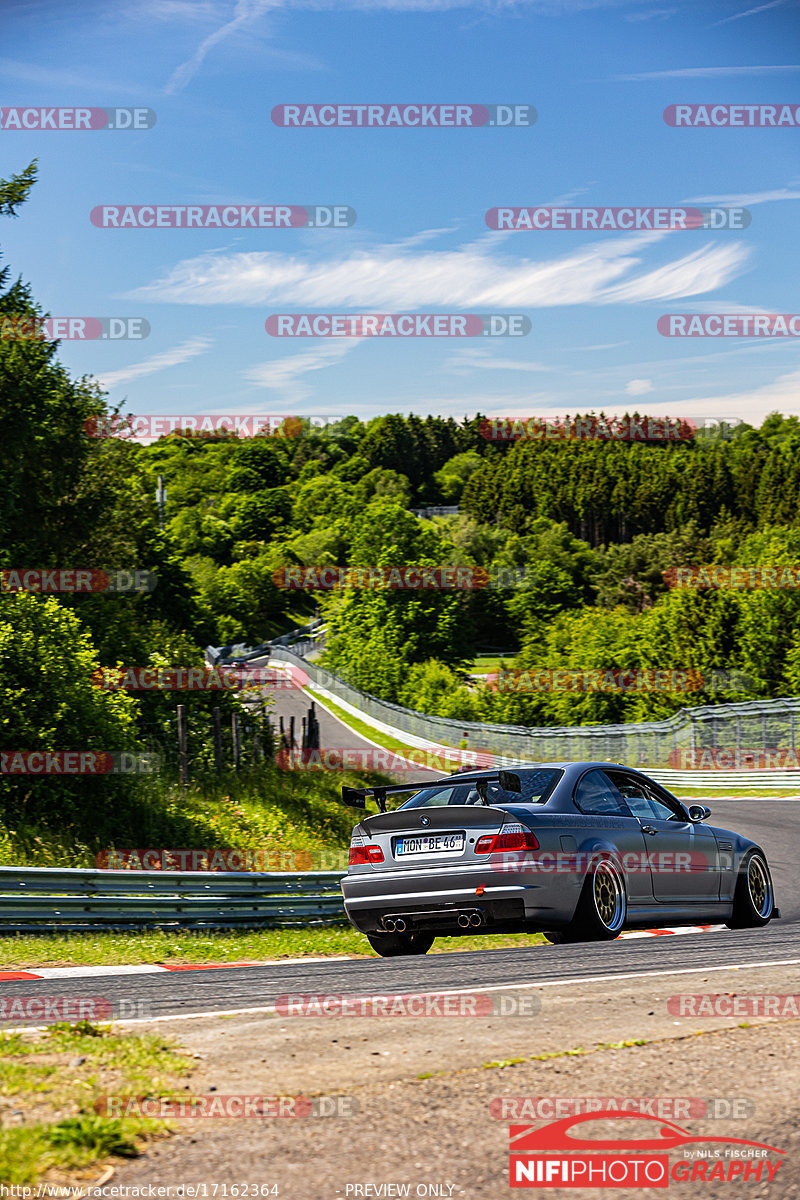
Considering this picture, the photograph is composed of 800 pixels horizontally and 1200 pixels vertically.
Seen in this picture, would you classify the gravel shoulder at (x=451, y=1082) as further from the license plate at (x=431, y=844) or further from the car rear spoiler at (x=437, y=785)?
the car rear spoiler at (x=437, y=785)

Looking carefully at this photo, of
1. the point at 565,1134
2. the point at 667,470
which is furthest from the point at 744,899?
the point at 667,470

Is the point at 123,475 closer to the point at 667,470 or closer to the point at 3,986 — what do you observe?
the point at 3,986

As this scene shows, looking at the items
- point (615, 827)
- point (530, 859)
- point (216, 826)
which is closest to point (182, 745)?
point (216, 826)

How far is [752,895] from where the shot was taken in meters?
10.4

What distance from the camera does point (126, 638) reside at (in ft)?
102

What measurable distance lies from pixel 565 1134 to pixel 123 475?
139ft

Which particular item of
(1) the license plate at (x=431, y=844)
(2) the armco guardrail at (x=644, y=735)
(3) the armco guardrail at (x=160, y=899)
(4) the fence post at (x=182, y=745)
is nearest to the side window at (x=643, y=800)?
(1) the license plate at (x=431, y=844)

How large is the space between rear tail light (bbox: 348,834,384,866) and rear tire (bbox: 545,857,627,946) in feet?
4.64

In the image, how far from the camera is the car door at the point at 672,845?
30.2 ft

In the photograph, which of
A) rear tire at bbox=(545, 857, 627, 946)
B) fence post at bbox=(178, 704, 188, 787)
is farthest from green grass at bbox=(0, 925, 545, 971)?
fence post at bbox=(178, 704, 188, 787)

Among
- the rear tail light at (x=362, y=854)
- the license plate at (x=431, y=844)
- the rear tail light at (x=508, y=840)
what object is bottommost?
the rear tail light at (x=362, y=854)

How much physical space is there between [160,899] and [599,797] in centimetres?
505

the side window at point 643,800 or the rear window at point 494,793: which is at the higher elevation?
the rear window at point 494,793

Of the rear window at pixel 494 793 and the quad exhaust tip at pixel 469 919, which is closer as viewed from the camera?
the quad exhaust tip at pixel 469 919
